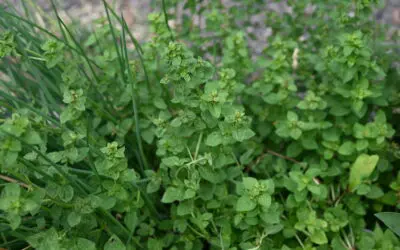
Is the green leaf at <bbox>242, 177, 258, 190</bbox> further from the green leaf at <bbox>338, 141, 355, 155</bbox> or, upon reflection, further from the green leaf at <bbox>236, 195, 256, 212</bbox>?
the green leaf at <bbox>338, 141, 355, 155</bbox>

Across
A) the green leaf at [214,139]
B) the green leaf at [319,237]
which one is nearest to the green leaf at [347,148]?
the green leaf at [319,237]

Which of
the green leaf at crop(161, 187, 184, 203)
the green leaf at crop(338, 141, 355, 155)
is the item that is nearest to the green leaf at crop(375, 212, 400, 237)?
the green leaf at crop(338, 141, 355, 155)

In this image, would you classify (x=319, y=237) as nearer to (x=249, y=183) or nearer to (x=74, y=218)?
(x=249, y=183)

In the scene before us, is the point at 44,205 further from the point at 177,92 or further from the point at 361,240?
the point at 361,240

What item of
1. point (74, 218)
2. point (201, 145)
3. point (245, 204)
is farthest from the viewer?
point (201, 145)

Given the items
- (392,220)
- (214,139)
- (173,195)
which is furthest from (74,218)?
(392,220)

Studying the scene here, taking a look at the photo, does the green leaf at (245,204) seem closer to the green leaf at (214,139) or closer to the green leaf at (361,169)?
the green leaf at (214,139)

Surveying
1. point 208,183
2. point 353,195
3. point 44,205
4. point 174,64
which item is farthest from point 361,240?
point 44,205

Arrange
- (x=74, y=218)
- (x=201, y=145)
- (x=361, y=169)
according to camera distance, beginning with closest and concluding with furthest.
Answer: (x=74, y=218)
(x=201, y=145)
(x=361, y=169)
